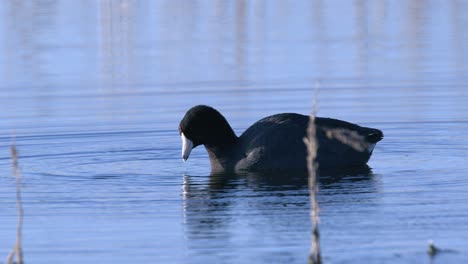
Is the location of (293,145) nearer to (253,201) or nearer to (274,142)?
(274,142)

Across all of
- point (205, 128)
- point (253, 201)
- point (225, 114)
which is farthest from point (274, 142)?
point (225, 114)

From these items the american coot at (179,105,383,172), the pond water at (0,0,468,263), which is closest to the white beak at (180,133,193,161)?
the american coot at (179,105,383,172)

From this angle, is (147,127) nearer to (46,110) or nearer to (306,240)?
(46,110)

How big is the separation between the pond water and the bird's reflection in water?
0.08 feet

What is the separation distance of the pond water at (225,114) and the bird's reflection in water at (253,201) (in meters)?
0.02

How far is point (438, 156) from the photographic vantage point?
10.6 meters

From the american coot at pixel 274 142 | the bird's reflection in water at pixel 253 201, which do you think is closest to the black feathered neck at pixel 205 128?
the american coot at pixel 274 142

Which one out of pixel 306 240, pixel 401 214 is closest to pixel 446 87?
pixel 401 214

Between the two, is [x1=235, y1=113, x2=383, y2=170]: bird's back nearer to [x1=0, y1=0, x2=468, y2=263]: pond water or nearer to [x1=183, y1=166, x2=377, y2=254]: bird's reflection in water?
[x1=183, y1=166, x2=377, y2=254]: bird's reflection in water

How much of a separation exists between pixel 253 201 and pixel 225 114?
3721 millimetres

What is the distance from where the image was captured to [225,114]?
1266 cm

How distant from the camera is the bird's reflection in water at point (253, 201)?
7.95 metres

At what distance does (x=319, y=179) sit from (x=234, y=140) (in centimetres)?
116

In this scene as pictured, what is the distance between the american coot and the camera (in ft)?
34.3
